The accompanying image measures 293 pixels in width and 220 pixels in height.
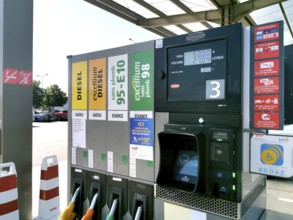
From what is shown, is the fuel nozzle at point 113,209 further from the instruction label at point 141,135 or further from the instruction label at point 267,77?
the instruction label at point 267,77

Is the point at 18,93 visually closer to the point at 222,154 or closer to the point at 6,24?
the point at 6,24

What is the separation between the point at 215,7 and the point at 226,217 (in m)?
7.58

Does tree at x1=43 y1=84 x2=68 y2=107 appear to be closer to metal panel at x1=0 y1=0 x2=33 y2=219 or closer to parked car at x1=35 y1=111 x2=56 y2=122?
parked car at x1=35 y1=111 x2=56 y2=122

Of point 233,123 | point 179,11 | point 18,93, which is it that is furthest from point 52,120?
point 233,123

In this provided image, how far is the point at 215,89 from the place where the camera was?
61.0 inches

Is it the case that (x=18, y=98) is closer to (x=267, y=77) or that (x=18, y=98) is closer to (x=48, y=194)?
(x=48, y=194)

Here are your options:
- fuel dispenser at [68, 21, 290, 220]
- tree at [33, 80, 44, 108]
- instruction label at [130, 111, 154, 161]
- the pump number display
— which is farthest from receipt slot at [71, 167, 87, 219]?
tree at [33, 80, 44, 108]

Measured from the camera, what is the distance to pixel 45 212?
100 inches

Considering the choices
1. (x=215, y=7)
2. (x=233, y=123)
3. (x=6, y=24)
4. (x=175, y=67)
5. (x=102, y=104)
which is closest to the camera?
(x=233, y=123)

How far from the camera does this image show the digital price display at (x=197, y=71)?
5.04 ft

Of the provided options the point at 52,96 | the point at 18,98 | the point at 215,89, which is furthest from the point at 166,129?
the point at 52,96

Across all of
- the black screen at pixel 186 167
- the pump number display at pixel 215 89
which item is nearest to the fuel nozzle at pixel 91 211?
the black screen at pixel 186 167

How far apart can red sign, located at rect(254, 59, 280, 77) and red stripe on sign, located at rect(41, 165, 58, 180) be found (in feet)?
6.72

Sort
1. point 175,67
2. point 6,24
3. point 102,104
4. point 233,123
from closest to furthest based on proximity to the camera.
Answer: point 233,123
point 175,67
point 102,104
point 6,24
